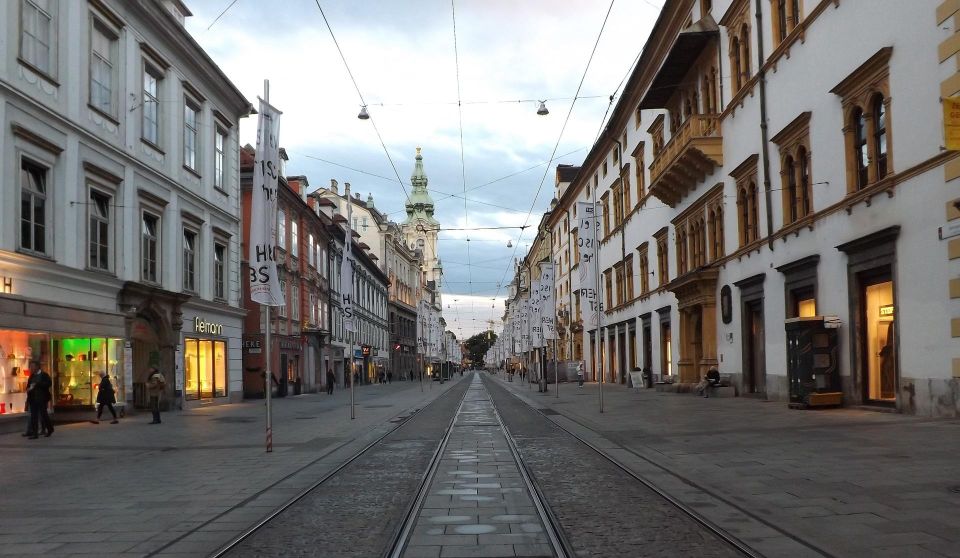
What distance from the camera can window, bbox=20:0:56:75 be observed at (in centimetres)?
1962

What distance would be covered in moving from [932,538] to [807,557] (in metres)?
1.20

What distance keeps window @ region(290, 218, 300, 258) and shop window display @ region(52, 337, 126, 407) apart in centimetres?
2152

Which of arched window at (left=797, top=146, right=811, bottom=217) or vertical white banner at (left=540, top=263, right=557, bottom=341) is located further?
vertical white banner at (left=540, top=263, right=557, bottom=341)

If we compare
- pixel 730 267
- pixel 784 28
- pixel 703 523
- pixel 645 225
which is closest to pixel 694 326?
pixel 730 267

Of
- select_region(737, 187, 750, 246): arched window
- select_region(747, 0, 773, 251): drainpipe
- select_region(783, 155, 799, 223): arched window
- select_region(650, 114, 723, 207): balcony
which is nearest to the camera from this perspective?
select_region(783, 155, 799, 223): arched window

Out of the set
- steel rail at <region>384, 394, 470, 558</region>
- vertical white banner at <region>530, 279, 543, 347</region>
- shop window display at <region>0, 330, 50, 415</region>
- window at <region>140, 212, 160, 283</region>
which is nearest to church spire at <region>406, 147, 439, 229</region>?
vertical white banner at <region>530, 279, 543, 347</region>

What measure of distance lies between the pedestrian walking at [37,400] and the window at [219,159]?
15030 mm

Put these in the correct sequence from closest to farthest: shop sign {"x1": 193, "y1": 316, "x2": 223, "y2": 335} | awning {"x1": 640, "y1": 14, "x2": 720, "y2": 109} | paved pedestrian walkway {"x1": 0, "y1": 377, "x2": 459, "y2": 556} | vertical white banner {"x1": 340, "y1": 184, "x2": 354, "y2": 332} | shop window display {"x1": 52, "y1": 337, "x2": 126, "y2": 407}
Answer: paved pedestrian walkway {"x1": 0, "y1": 377, "x2": 459, "y2": 556} → shop window display {"x1": 52, "y1": 337, "x2": 126, "y2": 407} → vertical white banner {"x1": 340, "y1": 184, "x2": 354, "y2": 332} → awning {"x1": 640, "y1": 14, "x2": 720, "y2": 109} → shop sign {"x1": 193, "y1": 316, "x2": 223, "y2": 335}

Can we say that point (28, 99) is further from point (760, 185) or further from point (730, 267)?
point (730, 267)

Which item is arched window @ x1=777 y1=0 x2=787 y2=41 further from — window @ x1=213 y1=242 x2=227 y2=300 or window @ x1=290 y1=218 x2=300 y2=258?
window @ x1=290 y1=218 x2=300 y2=258

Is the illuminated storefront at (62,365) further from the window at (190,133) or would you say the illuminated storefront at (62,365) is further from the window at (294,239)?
the window at (294,239)

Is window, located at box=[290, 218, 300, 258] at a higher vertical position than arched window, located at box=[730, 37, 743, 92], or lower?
lower

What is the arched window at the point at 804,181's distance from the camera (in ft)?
74.9

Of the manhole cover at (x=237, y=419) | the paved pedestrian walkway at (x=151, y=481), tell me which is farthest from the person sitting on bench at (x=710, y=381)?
the manhole cover at (x=237, y=419)
